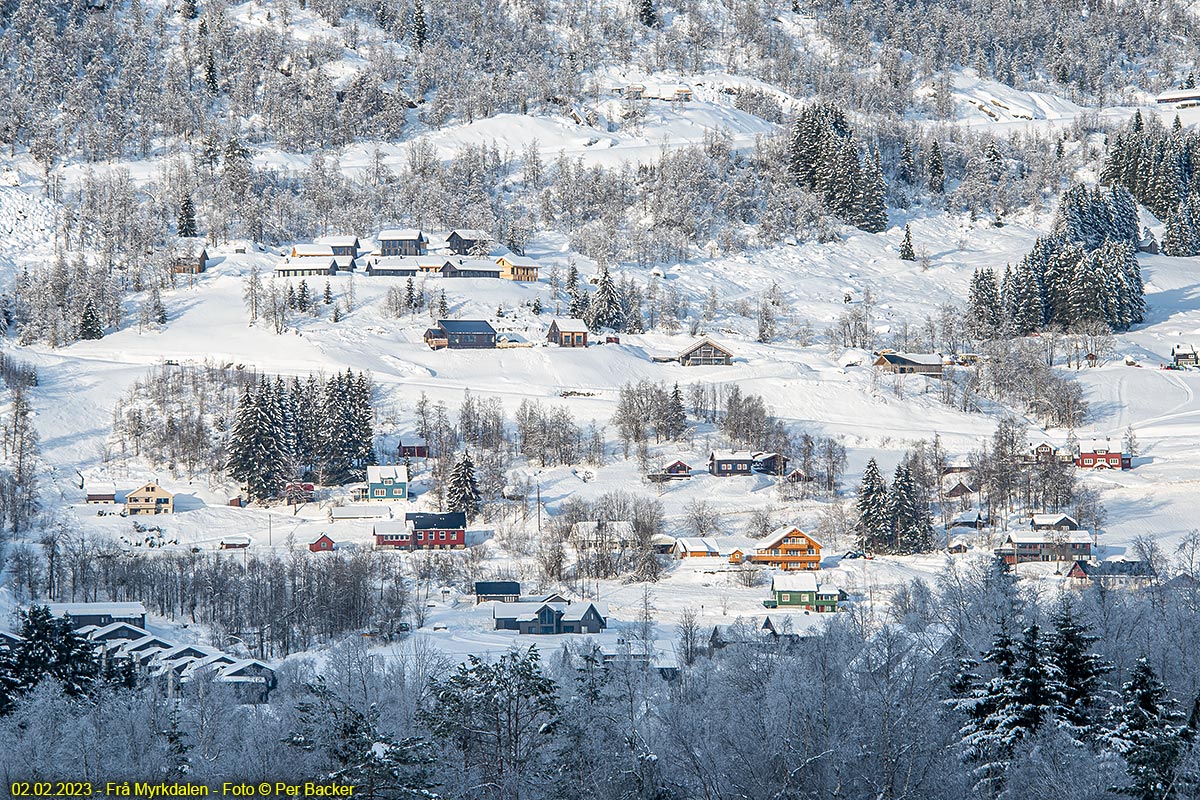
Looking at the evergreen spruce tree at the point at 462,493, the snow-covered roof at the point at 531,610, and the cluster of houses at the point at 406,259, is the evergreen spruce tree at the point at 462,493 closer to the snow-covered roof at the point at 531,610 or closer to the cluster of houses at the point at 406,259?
the snow-covered roof at the point at 531,610

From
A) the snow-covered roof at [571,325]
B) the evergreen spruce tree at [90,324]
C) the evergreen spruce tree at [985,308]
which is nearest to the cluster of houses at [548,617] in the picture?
the snow-covered roof at [571,325]

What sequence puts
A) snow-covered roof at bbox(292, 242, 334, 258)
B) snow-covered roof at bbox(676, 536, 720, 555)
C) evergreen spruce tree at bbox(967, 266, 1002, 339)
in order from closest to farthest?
1. snow-covered roof at bbox(676, 536, 720, 555)
2. evergreen spruce tree at bbox(967, 266, 1002, 339)
3. snow-covered roof at bbox(292, 242, 334, 258)

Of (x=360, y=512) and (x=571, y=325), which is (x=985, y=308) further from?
(x=360, y=512)

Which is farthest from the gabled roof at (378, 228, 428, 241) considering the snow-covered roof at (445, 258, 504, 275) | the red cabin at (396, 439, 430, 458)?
the red cabin at (396, 439, 430, 458)

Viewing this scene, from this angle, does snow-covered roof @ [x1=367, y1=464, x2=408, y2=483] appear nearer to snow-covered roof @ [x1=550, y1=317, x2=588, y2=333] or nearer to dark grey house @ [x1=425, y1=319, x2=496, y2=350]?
dark grey house @ [x1=425, y1=319, x2=496, y2=350]

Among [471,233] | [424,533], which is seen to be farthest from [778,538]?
[471,233]

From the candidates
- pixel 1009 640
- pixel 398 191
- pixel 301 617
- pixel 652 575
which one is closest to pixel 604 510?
pixel 652 575
